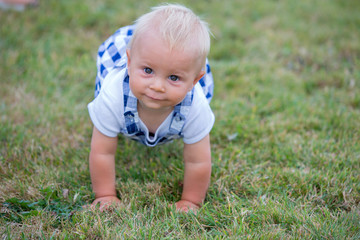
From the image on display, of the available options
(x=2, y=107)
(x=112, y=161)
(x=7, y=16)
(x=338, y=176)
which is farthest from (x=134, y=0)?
(x=338, y=176)

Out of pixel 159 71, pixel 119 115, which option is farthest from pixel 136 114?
pixel 159 71

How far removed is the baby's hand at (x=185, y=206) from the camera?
84.4 inches

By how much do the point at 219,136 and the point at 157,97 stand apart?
3.91ft

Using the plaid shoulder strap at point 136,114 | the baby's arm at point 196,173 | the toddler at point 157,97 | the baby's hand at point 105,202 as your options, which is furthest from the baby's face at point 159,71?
the baby's hand at point 105,202

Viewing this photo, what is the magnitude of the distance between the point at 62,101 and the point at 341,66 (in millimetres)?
3035

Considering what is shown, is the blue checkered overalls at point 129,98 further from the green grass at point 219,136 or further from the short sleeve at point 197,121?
the green grass at point 219,136

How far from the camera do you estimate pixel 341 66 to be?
4062mm

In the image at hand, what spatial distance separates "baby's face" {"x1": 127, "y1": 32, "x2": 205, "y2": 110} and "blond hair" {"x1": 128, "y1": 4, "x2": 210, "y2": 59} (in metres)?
0.03

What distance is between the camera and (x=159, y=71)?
1792 mm

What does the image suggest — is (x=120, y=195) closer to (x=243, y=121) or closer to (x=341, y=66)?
(x=243, y=121)

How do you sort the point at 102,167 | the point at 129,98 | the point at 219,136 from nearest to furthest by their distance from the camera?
the point at 129,98
the point at 102,167
the point at 219,136

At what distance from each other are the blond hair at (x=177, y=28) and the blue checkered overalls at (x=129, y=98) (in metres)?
0.33

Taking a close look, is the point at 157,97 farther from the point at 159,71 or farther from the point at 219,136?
the point at 219,136

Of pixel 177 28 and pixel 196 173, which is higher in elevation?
pixel 177 28
